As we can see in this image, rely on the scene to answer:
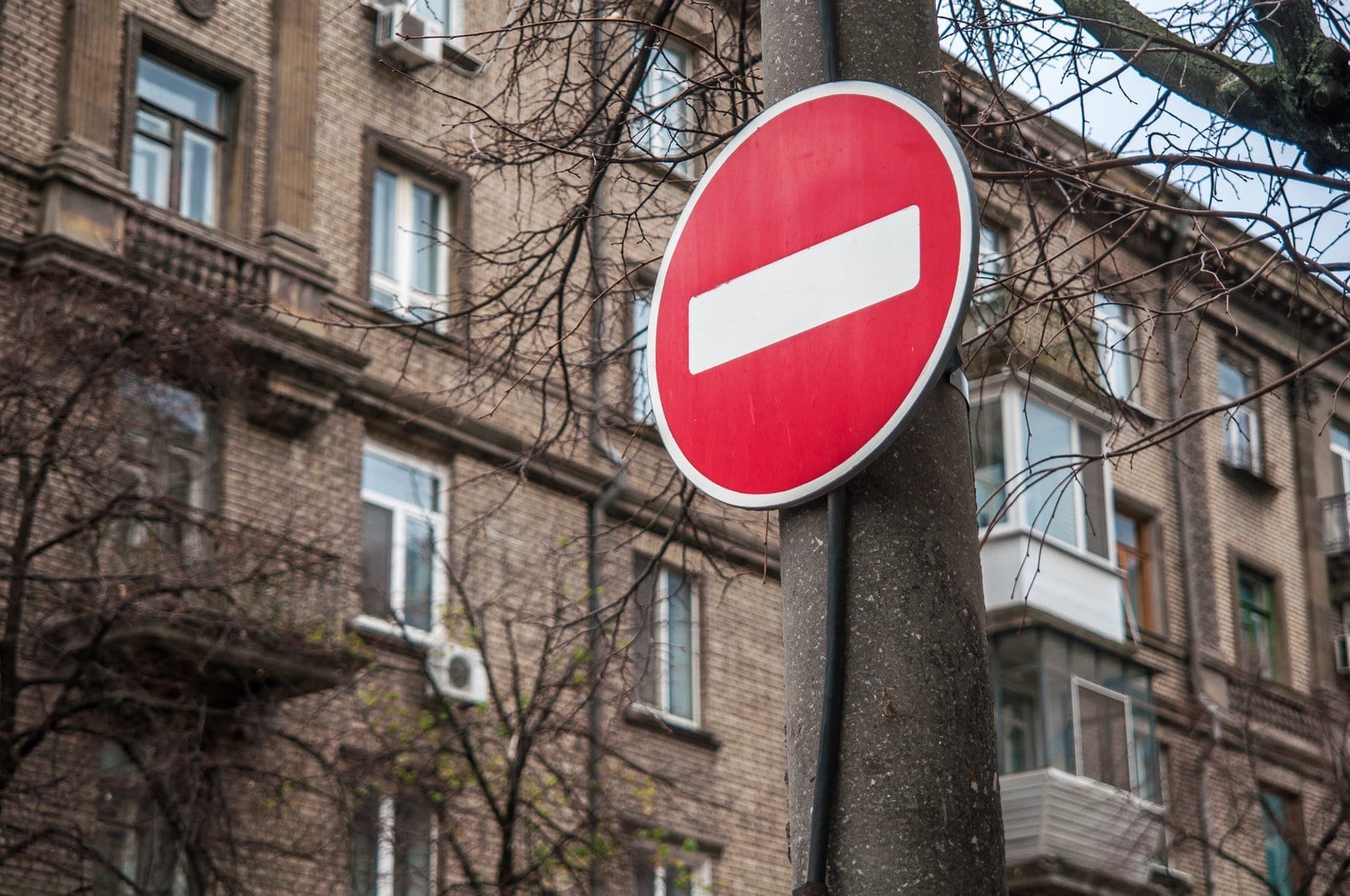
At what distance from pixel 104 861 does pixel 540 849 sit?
13.1ft

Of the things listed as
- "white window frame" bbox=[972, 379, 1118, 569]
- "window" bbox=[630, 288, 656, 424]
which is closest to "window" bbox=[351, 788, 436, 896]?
"window" bbox=[630, 288, 656, 424]

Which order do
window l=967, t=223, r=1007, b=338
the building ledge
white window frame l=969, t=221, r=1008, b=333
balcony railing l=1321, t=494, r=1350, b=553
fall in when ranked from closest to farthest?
1. white window frame l=969, t=221, r=1008, b=333
2. window l=967, t=223, r=1007, b=338
3. the building ledge
4. balcony railing l=1321, t=494, r=1350, b=553

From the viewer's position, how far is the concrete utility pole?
2.82 metres

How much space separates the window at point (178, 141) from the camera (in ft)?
59.0

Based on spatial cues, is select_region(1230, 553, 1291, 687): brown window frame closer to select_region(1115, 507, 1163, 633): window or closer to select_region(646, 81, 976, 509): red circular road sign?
select_region(1115, 507, 1163, 633): window

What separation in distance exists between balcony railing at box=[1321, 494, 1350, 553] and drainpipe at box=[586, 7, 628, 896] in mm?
17620

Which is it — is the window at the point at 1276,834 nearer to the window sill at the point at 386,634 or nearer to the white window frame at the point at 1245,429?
the white window frame at the point at 1245,429

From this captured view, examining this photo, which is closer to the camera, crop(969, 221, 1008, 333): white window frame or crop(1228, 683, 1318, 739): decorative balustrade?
crop(969, 221, 1008, 333): white window frame

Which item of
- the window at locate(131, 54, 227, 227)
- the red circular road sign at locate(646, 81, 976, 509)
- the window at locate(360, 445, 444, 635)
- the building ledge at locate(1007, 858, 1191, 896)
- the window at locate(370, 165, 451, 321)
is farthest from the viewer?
the building ledge at locate(1007, 858, 1191, 896)

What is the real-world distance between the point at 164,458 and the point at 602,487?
3901mm

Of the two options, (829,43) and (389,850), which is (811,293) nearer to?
(829,43)

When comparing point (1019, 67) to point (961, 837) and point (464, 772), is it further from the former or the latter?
point (464, 772)

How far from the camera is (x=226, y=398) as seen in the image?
17.2m

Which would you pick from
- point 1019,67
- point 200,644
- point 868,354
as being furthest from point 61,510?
point 868,354
